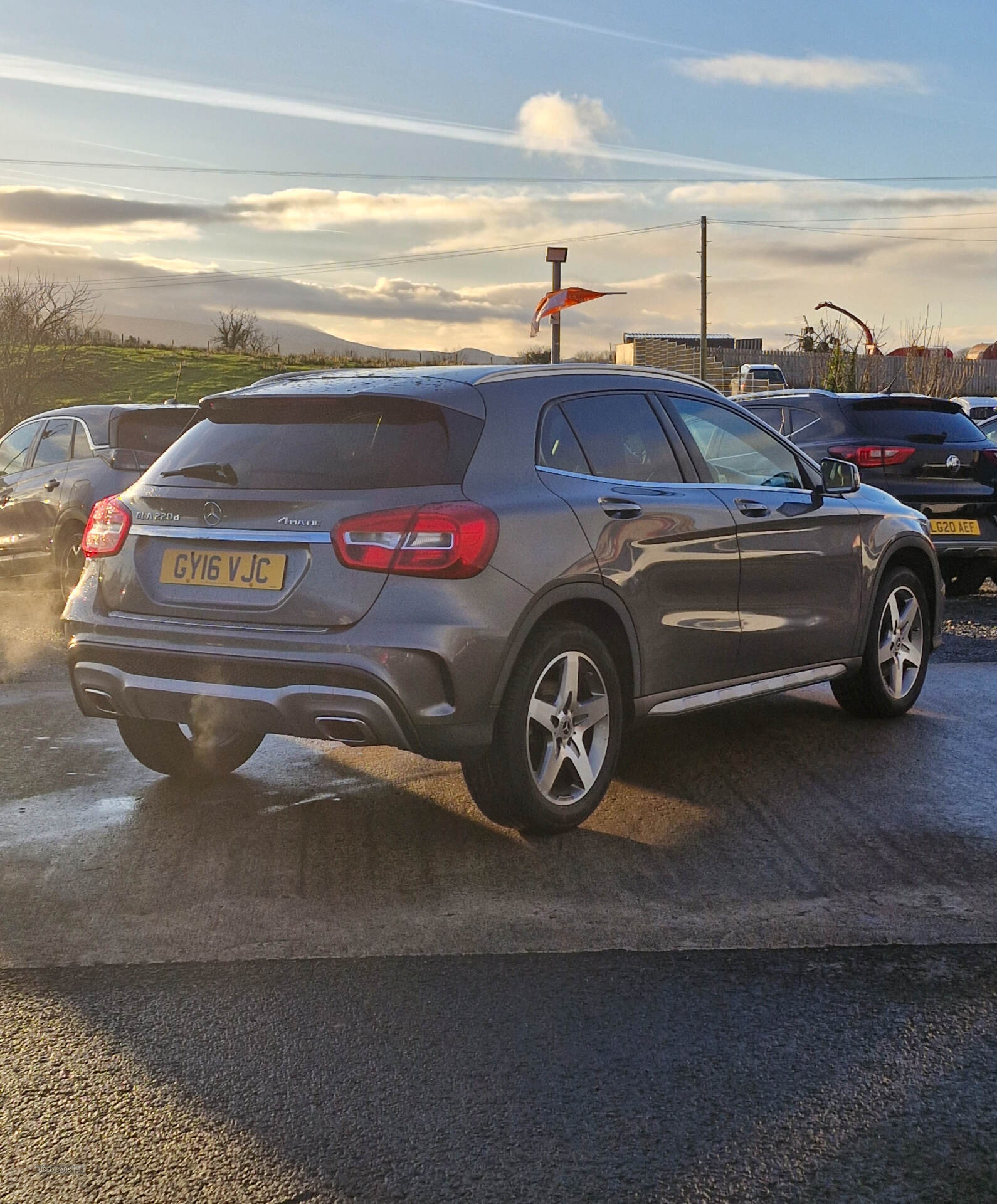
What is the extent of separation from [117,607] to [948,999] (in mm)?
3130

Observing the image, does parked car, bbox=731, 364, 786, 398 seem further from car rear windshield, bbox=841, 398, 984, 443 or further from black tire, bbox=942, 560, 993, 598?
car rear windshield, bbox=841, 398, 984, 443

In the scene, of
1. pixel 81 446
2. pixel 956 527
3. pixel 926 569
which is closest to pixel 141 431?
pixel 81 446

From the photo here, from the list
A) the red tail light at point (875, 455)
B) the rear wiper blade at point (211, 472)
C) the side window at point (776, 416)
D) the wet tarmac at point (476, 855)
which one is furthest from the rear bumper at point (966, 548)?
the rear wiper blade at point (211, 472)

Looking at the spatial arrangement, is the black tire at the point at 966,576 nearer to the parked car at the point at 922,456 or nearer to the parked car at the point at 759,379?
the parked car at the point at 922,456

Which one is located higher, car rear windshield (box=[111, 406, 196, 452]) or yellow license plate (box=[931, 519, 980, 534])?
car rear windshield (box=[111, 406, 196, 452])

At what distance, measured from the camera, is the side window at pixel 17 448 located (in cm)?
1356

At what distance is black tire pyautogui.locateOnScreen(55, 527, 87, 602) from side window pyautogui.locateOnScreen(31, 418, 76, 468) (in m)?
0.71

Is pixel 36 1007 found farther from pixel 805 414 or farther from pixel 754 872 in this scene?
pixel 805 414

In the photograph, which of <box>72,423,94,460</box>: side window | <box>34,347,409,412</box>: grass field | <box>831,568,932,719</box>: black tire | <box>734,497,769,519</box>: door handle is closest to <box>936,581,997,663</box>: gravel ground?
<box>831,568,932,719</box>: black tire

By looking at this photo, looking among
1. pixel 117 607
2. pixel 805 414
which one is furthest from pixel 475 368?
pixel 805 414

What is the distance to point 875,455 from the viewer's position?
12.3 meters

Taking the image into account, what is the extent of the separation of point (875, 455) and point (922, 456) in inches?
15.8

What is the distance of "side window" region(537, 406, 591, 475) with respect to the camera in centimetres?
543

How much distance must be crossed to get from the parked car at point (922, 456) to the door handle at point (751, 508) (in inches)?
233
